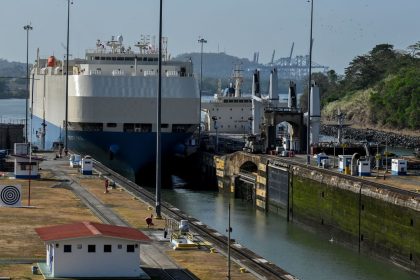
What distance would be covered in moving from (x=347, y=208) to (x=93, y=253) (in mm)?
24393

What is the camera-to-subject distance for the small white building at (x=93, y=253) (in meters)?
33.4

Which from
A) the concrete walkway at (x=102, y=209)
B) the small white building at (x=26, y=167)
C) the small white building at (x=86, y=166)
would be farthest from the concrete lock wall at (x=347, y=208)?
the small white building at (x=26, y=167)

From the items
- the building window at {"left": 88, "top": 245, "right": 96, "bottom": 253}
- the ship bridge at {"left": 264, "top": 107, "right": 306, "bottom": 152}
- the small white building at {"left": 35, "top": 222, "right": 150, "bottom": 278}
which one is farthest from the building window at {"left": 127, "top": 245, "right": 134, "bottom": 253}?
the ship bridge at {"left": 264, "top": 107, "right": 306, "bottom": 152}

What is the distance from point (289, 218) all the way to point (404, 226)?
60.8ft

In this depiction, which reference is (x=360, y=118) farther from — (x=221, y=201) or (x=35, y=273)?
(x=35, y=273)

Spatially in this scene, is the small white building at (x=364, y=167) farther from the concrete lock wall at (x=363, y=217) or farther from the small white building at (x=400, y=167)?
the concrete lock wall at (x=363, y=217)

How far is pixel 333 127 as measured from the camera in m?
174

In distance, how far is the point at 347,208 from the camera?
55688 mm

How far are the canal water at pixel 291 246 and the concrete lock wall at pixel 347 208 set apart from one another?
0.62 metres

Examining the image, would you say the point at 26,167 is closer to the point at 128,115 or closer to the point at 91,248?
the point at 128,115

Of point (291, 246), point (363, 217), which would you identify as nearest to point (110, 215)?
point (291, 246)

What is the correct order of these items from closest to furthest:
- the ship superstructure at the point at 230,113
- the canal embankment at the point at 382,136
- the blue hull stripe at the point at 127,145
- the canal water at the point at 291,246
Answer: the canal water at the point at 291,246 < the blue hull stripe at the point at 127,145 < the ship superstructure at the point at 230,113 < the canal embankment at the point at 382,136

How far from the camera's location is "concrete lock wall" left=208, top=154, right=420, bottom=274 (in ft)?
156

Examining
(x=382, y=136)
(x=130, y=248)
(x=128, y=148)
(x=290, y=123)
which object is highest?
(x=290, y=123)
